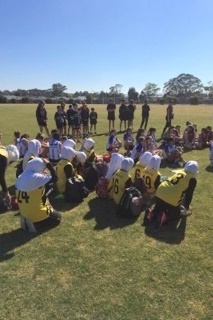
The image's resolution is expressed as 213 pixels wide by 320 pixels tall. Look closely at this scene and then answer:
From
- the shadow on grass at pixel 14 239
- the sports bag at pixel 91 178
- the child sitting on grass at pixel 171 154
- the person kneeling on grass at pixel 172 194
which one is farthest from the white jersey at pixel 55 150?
the person kneeling on grass at pixel 172 194

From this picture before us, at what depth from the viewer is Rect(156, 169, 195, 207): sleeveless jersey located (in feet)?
23.0

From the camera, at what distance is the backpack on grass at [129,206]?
7508 millimetres

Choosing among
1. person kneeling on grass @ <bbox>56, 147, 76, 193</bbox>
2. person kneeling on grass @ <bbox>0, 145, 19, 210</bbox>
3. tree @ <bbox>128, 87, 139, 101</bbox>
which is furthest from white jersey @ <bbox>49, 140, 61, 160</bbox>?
tree @ <bbox>128, 87, 139, 101</bbox>

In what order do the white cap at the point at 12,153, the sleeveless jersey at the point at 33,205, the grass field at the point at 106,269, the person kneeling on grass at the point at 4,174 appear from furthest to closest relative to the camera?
the white cap at the point at 12,153 → the person kneeling on grass at the point at 4,174 → the sleeveless jersey at the point at 33,205 → the grass field at the point at 106,269

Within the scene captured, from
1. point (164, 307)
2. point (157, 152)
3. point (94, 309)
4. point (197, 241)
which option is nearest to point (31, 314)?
point (94, 309)

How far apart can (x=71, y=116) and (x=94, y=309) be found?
1381cm

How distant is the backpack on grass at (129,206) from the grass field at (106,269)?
20 cm

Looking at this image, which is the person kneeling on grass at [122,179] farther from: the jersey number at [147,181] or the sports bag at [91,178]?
the sports bag at [91,178]

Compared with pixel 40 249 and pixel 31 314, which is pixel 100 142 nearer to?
pixel 40 249

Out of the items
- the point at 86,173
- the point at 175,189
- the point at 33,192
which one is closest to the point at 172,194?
the point at 175,189

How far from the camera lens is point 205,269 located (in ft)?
18.4

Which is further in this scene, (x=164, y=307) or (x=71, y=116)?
(x=71, y=116)

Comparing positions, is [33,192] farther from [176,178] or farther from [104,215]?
[176,178]

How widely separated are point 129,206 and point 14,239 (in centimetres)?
241
